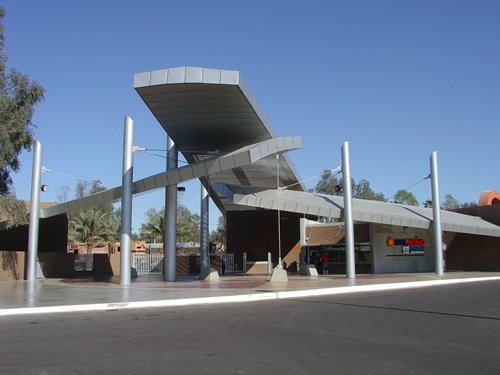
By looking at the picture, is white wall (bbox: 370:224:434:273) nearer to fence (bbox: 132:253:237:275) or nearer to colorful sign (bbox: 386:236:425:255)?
colorful sign (bbox: 386:236:425:255)

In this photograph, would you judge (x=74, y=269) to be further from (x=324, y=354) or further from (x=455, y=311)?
(x=324, y=354)

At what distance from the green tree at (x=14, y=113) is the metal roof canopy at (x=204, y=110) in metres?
7.13

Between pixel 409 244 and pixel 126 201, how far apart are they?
2219 cm

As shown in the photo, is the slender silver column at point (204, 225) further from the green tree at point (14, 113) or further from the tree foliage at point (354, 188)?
the tree foliage at point (354, 188)

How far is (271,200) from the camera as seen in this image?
1074 inches

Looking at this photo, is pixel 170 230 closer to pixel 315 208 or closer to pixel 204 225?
pixel 315 208

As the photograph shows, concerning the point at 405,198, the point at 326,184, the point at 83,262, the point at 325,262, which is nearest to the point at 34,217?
the point at 83,262

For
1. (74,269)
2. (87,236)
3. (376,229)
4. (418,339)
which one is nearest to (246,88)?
(418,339)

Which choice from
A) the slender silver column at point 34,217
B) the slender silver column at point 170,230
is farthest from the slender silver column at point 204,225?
the slender silver column at point 34,217

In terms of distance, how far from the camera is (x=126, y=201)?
2444 cm

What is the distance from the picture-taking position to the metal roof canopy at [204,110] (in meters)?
19.4

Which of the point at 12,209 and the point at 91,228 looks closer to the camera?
the point at 12,209

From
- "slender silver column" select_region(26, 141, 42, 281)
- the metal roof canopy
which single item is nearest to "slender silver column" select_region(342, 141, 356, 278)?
the metal roof canopy

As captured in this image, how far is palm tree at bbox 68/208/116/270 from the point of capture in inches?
1948
